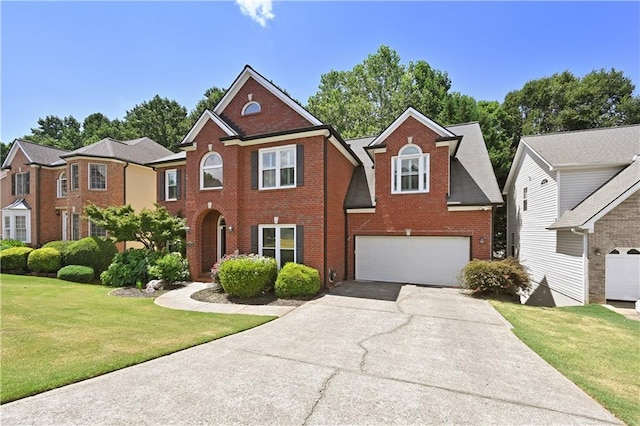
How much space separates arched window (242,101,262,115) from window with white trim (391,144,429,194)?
6652 millimetres

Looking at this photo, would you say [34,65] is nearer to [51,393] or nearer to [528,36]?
[51,393]

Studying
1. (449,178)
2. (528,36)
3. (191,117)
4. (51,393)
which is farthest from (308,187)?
(191,117)

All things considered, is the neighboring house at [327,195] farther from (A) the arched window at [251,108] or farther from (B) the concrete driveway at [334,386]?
(B) the concrete driveway at [334,386]

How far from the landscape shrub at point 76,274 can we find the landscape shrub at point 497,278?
1775cm

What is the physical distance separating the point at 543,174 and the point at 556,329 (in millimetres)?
7869

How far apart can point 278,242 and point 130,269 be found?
7348 millimetres

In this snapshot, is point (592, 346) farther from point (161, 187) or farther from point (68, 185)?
point (68, 185)

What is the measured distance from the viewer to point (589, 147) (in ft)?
39.2

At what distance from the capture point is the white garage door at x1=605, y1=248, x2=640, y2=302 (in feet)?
32.3

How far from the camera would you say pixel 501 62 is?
1386 centimetres

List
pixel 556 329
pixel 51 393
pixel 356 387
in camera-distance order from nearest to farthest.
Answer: pixel 51 393, pixel 356 387, pixel 556 329

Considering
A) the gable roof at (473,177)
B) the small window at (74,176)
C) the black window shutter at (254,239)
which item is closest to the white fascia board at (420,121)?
the gable roof at (473,177)

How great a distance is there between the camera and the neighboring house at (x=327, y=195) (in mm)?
11656

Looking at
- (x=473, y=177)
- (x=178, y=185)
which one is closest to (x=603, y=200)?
(x=473, y=177)
